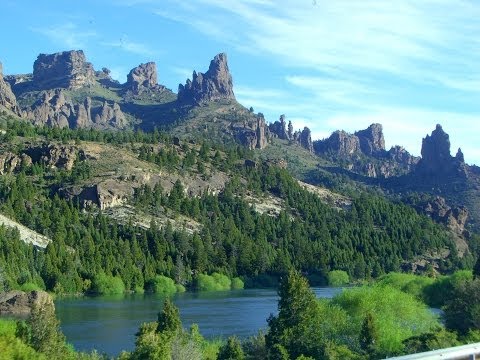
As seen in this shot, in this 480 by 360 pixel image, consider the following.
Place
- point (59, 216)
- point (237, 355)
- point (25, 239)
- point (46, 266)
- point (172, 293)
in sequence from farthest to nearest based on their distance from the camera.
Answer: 1. point (59, 216)
2. point (25, 239)
3. point (172, 293)
4. point (46, 266)
5. point (237, 355)

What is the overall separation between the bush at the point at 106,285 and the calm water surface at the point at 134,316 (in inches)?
488

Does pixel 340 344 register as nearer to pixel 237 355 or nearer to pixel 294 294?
pixel 294 294

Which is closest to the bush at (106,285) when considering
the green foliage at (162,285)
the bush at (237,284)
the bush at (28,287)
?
the green foliage at (162,285)

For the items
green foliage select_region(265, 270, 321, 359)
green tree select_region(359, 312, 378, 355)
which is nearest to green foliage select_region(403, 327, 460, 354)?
green tree select_region(359, 312, 378, 355)

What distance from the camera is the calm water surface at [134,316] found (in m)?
80.1

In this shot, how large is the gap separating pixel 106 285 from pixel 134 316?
2308 inches

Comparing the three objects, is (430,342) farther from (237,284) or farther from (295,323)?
(237,284)

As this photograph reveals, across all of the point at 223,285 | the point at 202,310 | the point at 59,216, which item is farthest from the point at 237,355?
the point at 59,216

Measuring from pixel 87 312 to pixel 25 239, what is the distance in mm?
76148

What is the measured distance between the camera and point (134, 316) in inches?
4151

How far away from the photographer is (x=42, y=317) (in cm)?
4925

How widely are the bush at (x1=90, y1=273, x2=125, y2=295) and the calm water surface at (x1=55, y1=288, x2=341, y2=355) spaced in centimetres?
1239

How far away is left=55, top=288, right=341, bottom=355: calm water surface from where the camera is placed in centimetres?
8012

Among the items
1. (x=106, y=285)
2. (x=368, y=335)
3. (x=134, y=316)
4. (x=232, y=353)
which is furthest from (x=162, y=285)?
(x=232, y=353)
